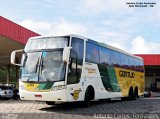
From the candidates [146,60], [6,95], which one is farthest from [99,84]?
[146,60]

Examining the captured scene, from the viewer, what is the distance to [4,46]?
1232 inches

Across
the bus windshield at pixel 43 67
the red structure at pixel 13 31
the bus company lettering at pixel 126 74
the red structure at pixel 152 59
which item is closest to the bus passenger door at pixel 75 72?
the bus windshield at pixel 43 67

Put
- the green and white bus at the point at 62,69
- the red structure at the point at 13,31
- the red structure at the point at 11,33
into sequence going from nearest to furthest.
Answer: the green and white bus at the point at 62,69 → the red structure at the point at 13,31 → the red structure at the point at 11,33

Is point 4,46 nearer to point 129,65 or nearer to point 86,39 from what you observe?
point 129,65

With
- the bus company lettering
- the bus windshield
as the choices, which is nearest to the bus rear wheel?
the bus windshield

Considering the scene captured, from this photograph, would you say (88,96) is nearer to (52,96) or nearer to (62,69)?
(62,69)

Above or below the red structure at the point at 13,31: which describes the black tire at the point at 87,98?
below

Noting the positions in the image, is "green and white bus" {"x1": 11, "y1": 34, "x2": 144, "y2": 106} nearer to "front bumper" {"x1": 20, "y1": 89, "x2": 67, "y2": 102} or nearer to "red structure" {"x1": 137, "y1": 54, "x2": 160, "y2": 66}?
"front bumper" {"x1": 20, "y1": 89, "x2": 67, "y2": 102}

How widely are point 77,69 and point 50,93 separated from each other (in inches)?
73.2

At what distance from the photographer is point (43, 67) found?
1545 centimetres

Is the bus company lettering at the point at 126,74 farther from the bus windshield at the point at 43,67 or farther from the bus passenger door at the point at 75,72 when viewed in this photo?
the bus windshield at the point at 43,67

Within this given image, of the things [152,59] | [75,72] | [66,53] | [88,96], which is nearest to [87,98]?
[88,96]

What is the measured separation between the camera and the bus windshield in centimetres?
1523

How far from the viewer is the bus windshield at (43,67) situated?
50.0 feet
